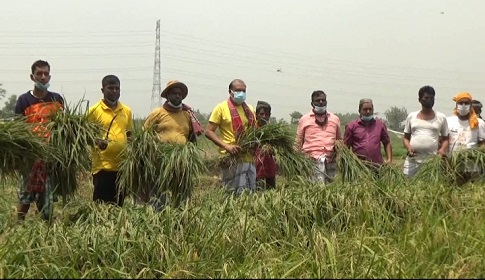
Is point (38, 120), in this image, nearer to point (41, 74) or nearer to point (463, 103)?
point (41, 74)

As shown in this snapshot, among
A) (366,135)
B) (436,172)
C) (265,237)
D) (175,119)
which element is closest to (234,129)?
(175,119)

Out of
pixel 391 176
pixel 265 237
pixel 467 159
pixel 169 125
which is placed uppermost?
pixel 169 125

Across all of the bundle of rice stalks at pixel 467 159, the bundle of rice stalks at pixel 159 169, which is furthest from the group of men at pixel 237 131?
the bundle of rice stalks at pixel 467 159

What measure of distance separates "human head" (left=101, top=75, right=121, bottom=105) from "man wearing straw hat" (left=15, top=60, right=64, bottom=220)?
34 cm

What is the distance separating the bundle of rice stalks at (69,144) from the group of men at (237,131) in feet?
0.25

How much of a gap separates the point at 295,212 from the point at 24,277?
198cm

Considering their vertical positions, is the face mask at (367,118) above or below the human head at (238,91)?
below

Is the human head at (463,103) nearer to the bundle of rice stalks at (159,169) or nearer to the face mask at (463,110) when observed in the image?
the face mask at (463,110)

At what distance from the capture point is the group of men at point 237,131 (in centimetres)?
466

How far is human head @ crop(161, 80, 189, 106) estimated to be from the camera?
196 inches

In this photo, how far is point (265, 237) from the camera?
3.89 m

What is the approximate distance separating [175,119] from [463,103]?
2.94 m

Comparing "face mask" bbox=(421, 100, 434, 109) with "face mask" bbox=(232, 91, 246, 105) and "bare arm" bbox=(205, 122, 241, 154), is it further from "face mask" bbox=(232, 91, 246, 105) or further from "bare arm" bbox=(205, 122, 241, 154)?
"bare arm" bbox=(205, 122, 241, 154)

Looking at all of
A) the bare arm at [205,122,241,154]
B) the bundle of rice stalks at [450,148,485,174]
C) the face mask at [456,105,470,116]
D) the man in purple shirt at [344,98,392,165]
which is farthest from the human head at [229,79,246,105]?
the face mask at [456,105,470,116]
